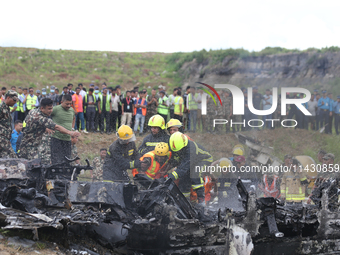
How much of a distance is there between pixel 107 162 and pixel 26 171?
1873 millimetres

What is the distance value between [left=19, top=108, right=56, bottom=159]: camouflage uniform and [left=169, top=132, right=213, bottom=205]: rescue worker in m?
2.54

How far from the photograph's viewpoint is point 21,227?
4.38 metres

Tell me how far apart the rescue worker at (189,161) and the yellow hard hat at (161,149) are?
0.20 m

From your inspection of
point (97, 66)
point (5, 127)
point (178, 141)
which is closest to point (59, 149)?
point (5, 127)

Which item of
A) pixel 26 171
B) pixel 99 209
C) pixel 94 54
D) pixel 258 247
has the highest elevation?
pixel 94 54

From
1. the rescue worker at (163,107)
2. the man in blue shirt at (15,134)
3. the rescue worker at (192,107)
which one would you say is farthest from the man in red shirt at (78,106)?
the rescue worker at (192,107)

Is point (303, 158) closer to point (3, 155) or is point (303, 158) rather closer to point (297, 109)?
point (297, 109)

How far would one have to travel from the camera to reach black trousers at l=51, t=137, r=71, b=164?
317 inches

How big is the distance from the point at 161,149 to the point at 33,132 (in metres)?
2.64

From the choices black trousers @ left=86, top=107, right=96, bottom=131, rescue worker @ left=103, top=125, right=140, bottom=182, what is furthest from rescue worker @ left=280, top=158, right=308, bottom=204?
black trousers @ left=86, top=107, right=96, bottom=131

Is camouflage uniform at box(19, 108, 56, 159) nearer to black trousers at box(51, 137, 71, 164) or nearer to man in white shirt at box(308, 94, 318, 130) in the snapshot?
black trousers at box(51, 137, 71, 164)

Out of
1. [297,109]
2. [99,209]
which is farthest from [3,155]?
[297,109]

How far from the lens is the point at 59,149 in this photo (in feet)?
26.9

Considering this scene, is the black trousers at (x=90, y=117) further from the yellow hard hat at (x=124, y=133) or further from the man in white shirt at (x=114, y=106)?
the yellow hard hat at (x=124, y=133)
